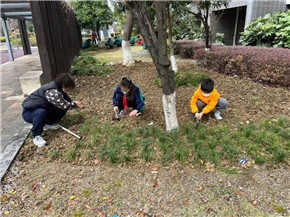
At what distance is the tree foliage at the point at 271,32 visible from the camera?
8125mm

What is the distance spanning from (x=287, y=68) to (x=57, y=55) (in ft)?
17.4

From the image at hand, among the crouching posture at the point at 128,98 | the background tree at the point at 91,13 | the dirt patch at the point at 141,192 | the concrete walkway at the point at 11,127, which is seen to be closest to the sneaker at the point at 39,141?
the concrete walkway at the point at 11,127

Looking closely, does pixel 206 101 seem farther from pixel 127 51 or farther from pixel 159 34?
pixel 127 51

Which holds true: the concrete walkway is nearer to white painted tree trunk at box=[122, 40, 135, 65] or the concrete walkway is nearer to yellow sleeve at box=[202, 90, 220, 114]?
yellow sleeve at box=[202, 90, 220, 114]

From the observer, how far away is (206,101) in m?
3.55

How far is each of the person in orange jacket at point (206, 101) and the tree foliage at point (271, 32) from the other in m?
6.02

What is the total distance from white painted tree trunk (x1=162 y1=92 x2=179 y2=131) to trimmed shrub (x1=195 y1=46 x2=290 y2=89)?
10.2 ft

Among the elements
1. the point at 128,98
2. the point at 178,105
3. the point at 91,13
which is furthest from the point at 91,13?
the point at 128,98

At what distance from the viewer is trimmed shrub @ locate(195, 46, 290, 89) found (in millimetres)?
4887

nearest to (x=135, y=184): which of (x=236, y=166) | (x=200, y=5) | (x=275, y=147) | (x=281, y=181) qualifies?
(x=236, y=166)

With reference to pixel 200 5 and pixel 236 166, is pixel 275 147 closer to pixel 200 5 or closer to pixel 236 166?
pixel 236 166

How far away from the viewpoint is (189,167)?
8.59 feet

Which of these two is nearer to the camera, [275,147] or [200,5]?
[275,147]

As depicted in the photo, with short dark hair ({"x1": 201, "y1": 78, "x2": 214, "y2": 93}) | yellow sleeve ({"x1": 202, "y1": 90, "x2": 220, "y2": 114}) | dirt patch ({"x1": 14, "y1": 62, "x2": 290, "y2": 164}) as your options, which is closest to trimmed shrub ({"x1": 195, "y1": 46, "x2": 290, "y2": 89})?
dirt patch ({"x1": 14, "y1": 62, "x2": 290, "y2": 164})
